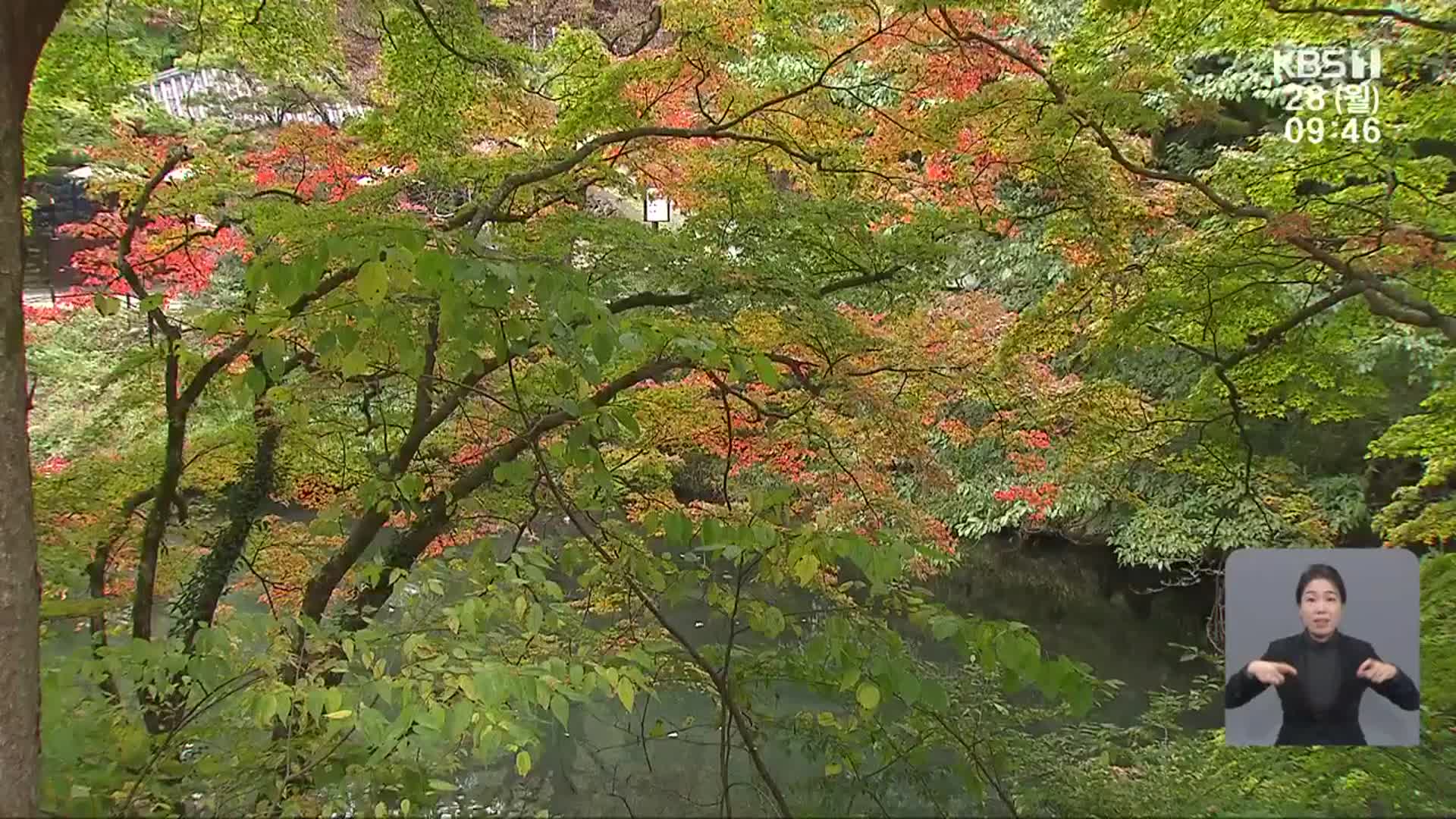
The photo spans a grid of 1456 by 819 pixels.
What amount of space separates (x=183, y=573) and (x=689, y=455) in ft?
6.40

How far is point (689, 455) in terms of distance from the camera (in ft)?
13.0

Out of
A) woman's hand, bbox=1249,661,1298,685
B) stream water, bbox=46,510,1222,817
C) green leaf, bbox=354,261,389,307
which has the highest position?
green leaf, bbox=354,261,389,307

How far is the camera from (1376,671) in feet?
5.25

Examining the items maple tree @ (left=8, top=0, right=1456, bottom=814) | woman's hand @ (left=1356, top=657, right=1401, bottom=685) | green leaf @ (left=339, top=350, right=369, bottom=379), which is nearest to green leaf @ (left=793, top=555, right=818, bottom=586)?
maple tree @ (left=8, top=0, right=1456, bottom=814)

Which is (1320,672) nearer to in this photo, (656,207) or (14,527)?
(14,527)

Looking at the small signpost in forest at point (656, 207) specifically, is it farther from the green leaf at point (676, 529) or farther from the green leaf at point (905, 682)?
the green leaf at point (905, 682)

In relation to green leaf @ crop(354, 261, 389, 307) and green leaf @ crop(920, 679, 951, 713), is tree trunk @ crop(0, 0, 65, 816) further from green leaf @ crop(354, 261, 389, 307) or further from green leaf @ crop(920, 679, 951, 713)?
green leaf @ crop(920, 679, 951, 713)

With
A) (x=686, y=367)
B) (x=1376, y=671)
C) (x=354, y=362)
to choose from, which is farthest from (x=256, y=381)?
(x=1376, y=671)

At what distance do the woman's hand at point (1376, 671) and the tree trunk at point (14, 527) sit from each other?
6.55 ft

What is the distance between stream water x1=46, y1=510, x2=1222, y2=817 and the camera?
2695 millimetres

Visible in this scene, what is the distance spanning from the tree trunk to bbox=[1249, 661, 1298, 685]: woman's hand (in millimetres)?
1844

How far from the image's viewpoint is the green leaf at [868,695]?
4.57 ft

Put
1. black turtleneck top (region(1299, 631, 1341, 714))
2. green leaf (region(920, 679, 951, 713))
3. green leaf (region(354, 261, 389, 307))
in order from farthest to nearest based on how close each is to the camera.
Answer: black turtleneck top (region(1299, 631, 1341, 714)) → green leaf (region(920, 679, 951, 713)) → green leaf (region(354, 261, 389, 307))

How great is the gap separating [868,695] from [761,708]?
126cm
